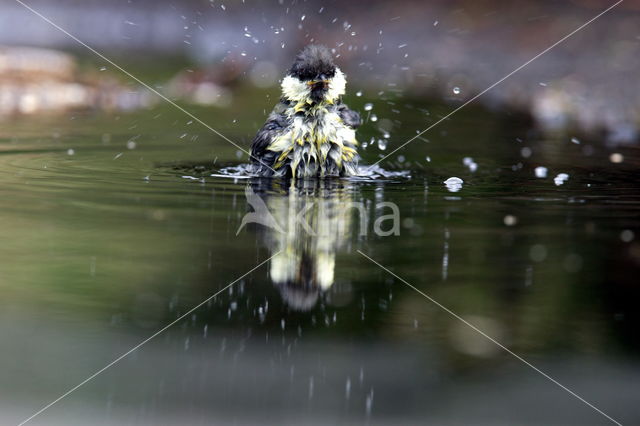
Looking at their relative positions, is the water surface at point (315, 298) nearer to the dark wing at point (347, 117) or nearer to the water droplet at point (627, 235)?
the water droplet at point (627, 235)

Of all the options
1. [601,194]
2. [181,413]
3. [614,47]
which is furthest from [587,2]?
Answer: [181,413]

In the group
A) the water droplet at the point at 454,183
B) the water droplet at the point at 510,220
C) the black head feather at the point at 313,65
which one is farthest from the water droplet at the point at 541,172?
the black head feather at the point at 313,65

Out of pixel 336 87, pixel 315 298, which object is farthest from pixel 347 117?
pixel 315 298

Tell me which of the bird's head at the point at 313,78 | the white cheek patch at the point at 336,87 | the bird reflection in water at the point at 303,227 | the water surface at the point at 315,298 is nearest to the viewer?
the water surface at the point at 315,298

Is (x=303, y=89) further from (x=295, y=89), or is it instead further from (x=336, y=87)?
(x=336, y=87)

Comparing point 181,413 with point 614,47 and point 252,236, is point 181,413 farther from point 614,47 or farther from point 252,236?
point 614,47

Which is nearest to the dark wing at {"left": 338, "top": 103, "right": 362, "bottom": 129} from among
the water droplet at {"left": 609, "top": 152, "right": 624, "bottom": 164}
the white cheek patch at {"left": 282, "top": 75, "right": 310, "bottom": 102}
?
the white cheek patch at {"left": 282, "top": 75, "right": 310, "bottom": 102}
